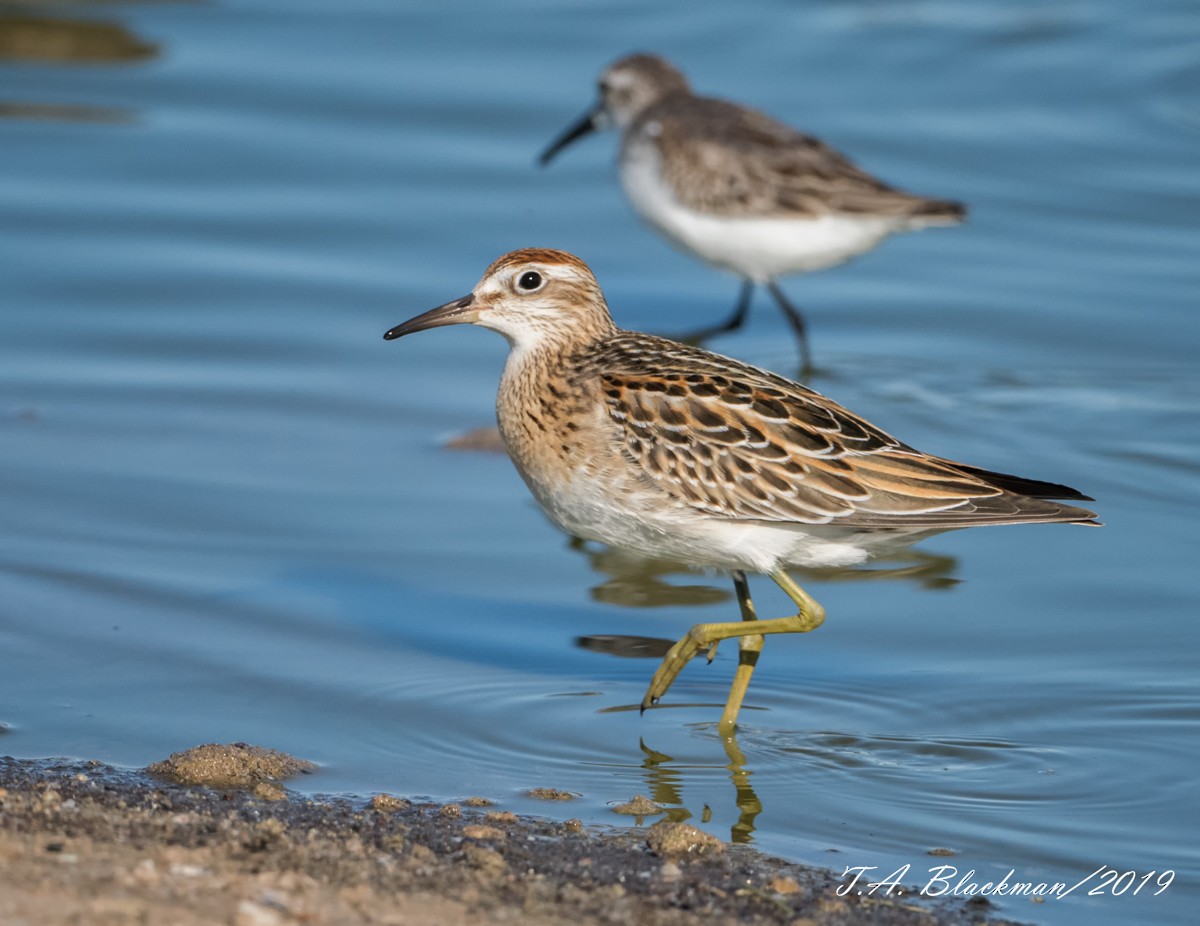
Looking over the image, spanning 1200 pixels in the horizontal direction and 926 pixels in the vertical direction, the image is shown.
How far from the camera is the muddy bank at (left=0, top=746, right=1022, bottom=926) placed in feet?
17.0

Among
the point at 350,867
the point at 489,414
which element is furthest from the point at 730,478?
the point at 489,414

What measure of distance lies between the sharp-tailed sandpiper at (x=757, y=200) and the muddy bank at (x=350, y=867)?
6637 mm

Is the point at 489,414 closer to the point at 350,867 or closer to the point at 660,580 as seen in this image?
the point at 660,580

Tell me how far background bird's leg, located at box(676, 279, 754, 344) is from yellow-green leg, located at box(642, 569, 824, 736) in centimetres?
545

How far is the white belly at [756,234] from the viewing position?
12.8m

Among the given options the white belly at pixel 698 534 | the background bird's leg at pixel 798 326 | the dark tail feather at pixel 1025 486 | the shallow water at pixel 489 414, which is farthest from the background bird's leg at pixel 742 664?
the background bird's leg at pixel 798 326

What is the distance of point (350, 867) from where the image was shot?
18.4 feet

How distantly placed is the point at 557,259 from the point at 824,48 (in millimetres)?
11165

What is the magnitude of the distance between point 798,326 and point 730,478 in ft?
17.6

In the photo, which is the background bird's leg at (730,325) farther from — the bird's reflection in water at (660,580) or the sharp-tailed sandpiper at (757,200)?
the bird's reflection in water at (660,580)

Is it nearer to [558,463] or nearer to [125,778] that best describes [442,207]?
[558,463]

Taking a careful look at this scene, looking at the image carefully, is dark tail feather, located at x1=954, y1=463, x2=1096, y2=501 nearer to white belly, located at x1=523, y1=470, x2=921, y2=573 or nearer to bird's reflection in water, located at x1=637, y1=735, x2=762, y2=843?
white belly, located at x1=523, y1=470, x2=921, y2=573

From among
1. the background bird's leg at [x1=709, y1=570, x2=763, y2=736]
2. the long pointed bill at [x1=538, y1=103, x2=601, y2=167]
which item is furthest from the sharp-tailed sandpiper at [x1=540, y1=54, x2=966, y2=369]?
the background bird's leg at [x1=709, y1=570, x2=763, y2=736]

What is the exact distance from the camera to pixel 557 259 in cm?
805
